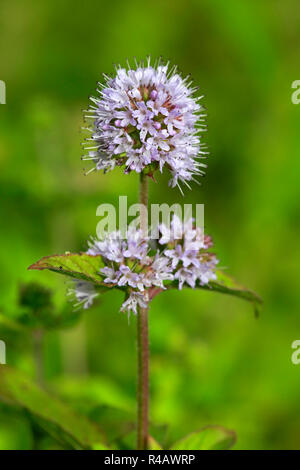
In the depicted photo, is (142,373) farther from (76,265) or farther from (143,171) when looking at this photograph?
(143,171)

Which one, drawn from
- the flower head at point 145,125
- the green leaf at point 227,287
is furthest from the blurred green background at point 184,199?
the flower head at point 145,125

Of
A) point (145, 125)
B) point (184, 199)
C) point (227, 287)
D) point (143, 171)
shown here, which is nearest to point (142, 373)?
point (227, 287)

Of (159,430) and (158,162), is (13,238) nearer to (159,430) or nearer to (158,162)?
(159,430)

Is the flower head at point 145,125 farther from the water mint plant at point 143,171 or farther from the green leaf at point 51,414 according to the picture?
the green leaf at point 51,414

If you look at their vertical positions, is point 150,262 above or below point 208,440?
above

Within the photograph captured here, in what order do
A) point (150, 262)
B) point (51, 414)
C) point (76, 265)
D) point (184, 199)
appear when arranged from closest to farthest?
point (76, 265), point (150, 262), point (51, 414), point (184, 199)
